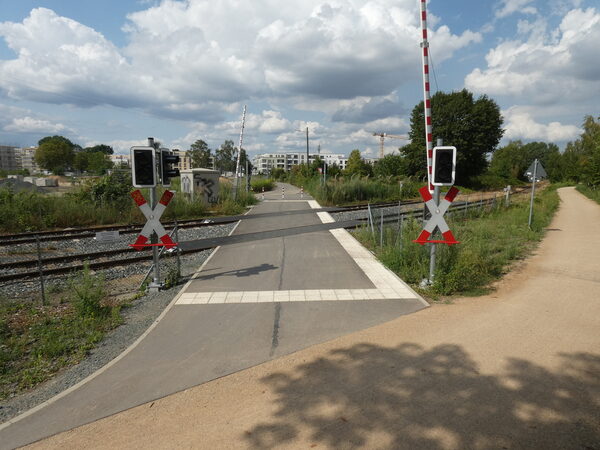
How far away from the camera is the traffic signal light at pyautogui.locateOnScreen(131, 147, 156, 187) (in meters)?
6.72

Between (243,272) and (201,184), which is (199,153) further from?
(243,272)

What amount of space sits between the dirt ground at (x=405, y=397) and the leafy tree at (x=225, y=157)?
84.3 meters

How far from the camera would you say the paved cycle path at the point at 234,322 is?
365cm

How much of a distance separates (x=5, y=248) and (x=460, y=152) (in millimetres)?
46081

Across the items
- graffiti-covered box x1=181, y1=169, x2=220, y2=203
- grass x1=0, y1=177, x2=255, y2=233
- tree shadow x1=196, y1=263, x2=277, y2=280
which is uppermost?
graffiti-covered box x1=181, y1=169, x2=220, y2=203

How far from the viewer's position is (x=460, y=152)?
152 feet

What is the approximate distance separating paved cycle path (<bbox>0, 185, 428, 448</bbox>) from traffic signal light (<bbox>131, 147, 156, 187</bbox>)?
2113 mm

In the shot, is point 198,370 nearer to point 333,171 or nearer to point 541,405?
point 541,405

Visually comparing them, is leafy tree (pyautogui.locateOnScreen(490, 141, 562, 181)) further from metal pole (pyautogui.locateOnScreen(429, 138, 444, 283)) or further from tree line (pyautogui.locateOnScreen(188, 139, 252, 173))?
metal pole (pyautogui.locateOnScreen(429, 138, 444, 283))

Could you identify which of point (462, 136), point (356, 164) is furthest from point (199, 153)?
point (462, 136)

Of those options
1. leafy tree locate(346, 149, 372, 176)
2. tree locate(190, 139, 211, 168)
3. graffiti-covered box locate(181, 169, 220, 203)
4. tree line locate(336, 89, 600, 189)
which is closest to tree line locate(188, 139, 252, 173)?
tree locate(190, 139, 211, 168)

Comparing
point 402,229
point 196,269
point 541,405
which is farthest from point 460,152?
point 541,405

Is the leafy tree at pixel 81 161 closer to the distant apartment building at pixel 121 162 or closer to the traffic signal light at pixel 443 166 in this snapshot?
the distant apartment building at pixel 121 162

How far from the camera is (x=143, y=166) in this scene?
677 centimetres
